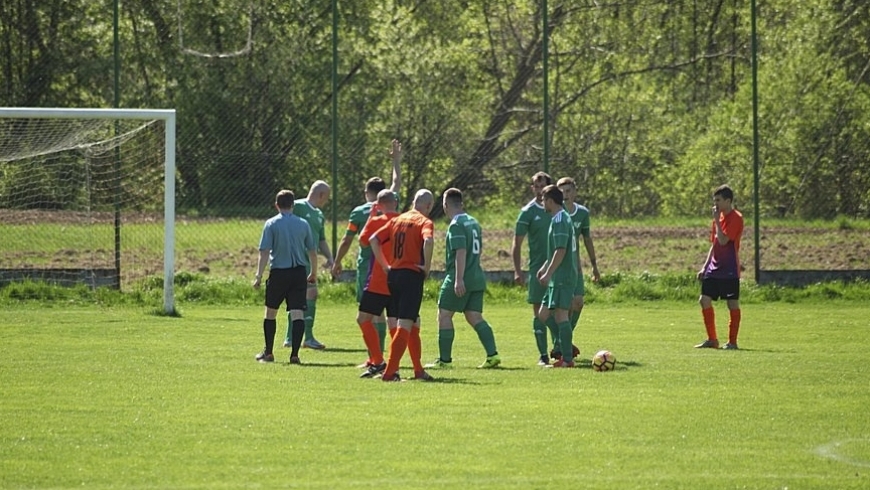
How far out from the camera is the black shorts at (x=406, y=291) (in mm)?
13164

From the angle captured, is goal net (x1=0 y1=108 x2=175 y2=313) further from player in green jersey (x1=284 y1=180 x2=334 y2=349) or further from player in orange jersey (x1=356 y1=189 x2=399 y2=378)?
player in orange jersey (x1=356 y1=189 x2=399 y2=378)

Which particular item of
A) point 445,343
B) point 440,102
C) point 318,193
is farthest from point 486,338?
point 440,102

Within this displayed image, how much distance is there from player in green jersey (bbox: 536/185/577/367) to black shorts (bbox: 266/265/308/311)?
258 centimetres

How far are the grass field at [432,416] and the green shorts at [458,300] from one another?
2.40 ft

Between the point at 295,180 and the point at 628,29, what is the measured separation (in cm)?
736

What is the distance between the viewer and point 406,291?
43.4 feet

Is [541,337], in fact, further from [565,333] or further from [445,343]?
[445,343]

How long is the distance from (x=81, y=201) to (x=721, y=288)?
10.6m

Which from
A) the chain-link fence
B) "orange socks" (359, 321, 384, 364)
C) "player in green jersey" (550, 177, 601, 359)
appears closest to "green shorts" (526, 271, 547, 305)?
"player in green jersey" (550, 177, 601, 359)

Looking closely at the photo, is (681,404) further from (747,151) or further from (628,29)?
(628,29)

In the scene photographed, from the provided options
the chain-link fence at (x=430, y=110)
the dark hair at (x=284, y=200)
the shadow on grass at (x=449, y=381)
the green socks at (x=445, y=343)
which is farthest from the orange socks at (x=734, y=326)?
the chain-link fence at (x=430, y=110)

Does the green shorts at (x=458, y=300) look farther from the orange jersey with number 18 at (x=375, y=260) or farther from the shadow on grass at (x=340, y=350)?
the shadow on grass at (x=340, y=350)

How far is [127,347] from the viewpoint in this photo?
634 inches

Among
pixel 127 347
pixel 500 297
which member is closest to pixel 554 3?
pixel 500 297
